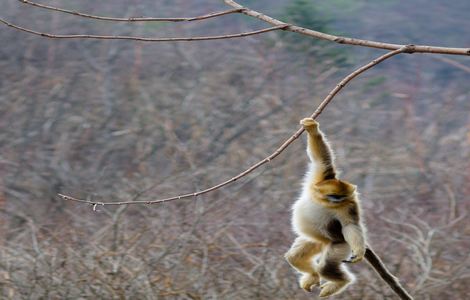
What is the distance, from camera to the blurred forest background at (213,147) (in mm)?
6512

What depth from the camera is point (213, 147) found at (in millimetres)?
9922

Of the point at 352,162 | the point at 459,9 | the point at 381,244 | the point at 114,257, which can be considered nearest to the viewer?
the point at 114,257

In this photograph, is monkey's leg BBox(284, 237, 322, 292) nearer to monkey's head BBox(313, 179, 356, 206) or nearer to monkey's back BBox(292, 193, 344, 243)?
monkey's back BBox(292, 193, 344, 243)

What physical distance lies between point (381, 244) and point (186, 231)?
166cm

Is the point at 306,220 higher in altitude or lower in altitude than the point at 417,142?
higher

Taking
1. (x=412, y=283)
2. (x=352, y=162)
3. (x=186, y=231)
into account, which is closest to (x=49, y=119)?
(x=352, y=162)

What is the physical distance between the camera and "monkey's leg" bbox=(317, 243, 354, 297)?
2.42 metres

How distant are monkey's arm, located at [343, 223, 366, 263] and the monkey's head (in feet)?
0.22

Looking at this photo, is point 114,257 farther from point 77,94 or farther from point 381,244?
point 77,94

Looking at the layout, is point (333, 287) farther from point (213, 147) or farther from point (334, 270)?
point (213, 147)

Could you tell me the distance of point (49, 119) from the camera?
35.0ft

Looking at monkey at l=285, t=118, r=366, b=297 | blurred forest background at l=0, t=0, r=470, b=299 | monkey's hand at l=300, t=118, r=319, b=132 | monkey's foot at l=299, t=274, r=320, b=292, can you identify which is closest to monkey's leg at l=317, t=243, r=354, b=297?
monkey at l=285, t=118, r=366, b=297

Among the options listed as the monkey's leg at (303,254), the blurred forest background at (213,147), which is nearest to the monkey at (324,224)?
the monkey's leg at (303,254)

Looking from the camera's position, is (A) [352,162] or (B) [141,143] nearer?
(A) [352,162]
